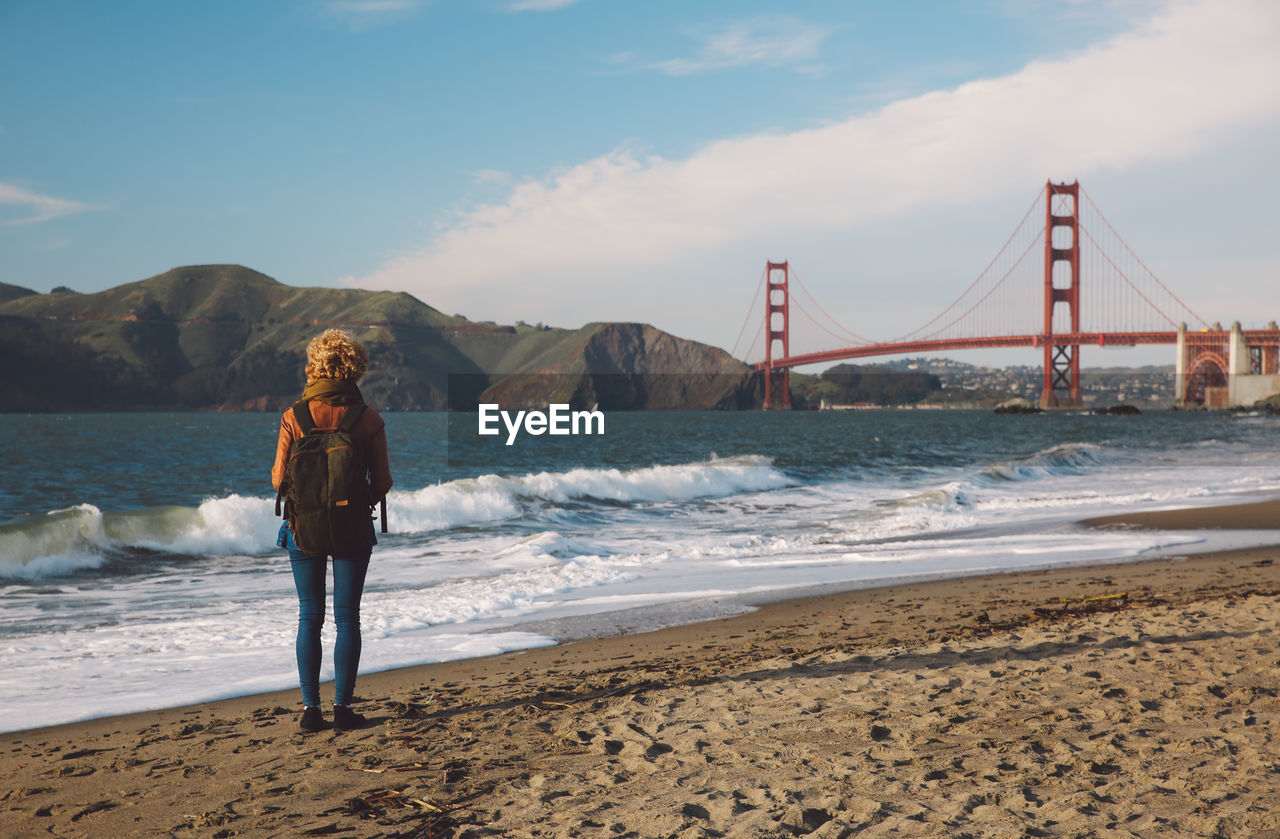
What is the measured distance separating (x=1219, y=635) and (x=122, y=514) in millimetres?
11070

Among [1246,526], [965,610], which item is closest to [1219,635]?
[965,610]

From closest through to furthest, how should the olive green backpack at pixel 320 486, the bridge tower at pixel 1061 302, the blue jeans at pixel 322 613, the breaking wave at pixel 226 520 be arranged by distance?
the olive green backpack at pixel 320 486 → the blue jeans at pixel 322 613 → the breaking wave at pixel 226 520 → the bridge tower at pixel 1061 302

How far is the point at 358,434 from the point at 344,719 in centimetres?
109

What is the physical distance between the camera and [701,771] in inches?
105

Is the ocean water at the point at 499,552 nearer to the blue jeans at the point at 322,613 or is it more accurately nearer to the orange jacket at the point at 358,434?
the blue jeans at the point at 322,613

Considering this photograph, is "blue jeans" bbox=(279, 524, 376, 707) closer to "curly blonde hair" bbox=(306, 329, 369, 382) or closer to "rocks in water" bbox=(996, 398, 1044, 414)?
"curly blonde hair" bbox=(306, 329, 369, 382)

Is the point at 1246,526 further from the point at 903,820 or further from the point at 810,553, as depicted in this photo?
the point at 903,820

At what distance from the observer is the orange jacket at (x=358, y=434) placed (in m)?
3.10

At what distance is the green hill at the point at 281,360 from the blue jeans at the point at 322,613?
7613cm

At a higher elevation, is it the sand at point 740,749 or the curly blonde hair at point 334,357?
the curly blonde hair at point 334,357

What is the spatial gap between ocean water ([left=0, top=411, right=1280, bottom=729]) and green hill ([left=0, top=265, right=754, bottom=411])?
2455 inches

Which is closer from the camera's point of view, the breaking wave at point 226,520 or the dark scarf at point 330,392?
the dark scarf at point 330,392

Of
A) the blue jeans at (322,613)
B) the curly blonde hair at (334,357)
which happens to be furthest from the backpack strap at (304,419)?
the blue jeans at (322,613)

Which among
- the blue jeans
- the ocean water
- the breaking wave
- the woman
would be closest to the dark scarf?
the woman
